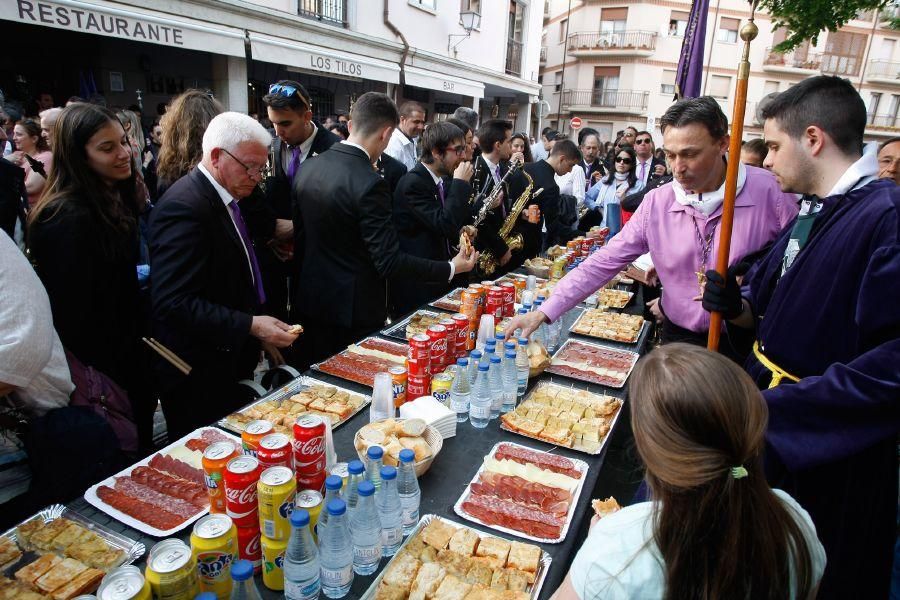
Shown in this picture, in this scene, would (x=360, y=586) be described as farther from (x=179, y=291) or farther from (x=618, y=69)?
(x=618, y=69)

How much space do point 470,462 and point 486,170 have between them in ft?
13.0

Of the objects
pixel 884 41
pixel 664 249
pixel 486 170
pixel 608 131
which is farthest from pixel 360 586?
pixel 884 41

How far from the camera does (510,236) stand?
5.46 m

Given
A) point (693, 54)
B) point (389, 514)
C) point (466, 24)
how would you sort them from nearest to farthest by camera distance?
1. point (389, 514)
2. point (693, 54)
3. point (466, 24)

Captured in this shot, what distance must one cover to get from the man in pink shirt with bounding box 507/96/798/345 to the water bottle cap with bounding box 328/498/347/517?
64.5 inches

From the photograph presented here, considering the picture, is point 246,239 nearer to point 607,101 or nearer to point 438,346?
point 438,346

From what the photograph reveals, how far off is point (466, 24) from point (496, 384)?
584 inches

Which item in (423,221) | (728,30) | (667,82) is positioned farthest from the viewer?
(667,82)

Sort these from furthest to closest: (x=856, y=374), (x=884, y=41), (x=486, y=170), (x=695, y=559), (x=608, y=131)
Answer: (x=608, y=131), (x=884, y=41), (x=486, y=170), (x=856, y=374), (x=695, y=559)

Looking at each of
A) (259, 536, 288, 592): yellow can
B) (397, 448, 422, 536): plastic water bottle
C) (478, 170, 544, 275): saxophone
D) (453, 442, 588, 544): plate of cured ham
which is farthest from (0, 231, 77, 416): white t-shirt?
(478, 170, 544, 275): saxophone

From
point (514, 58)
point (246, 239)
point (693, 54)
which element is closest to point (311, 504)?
point (246, 239)

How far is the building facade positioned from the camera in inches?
1139

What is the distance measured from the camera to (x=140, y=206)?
3004 millimetres

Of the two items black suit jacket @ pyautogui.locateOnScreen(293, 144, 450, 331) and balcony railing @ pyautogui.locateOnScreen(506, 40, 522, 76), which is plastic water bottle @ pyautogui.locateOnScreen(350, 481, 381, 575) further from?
balcony railing @ pyautogui.locateOnScreen(506, 40, 522, 76)
